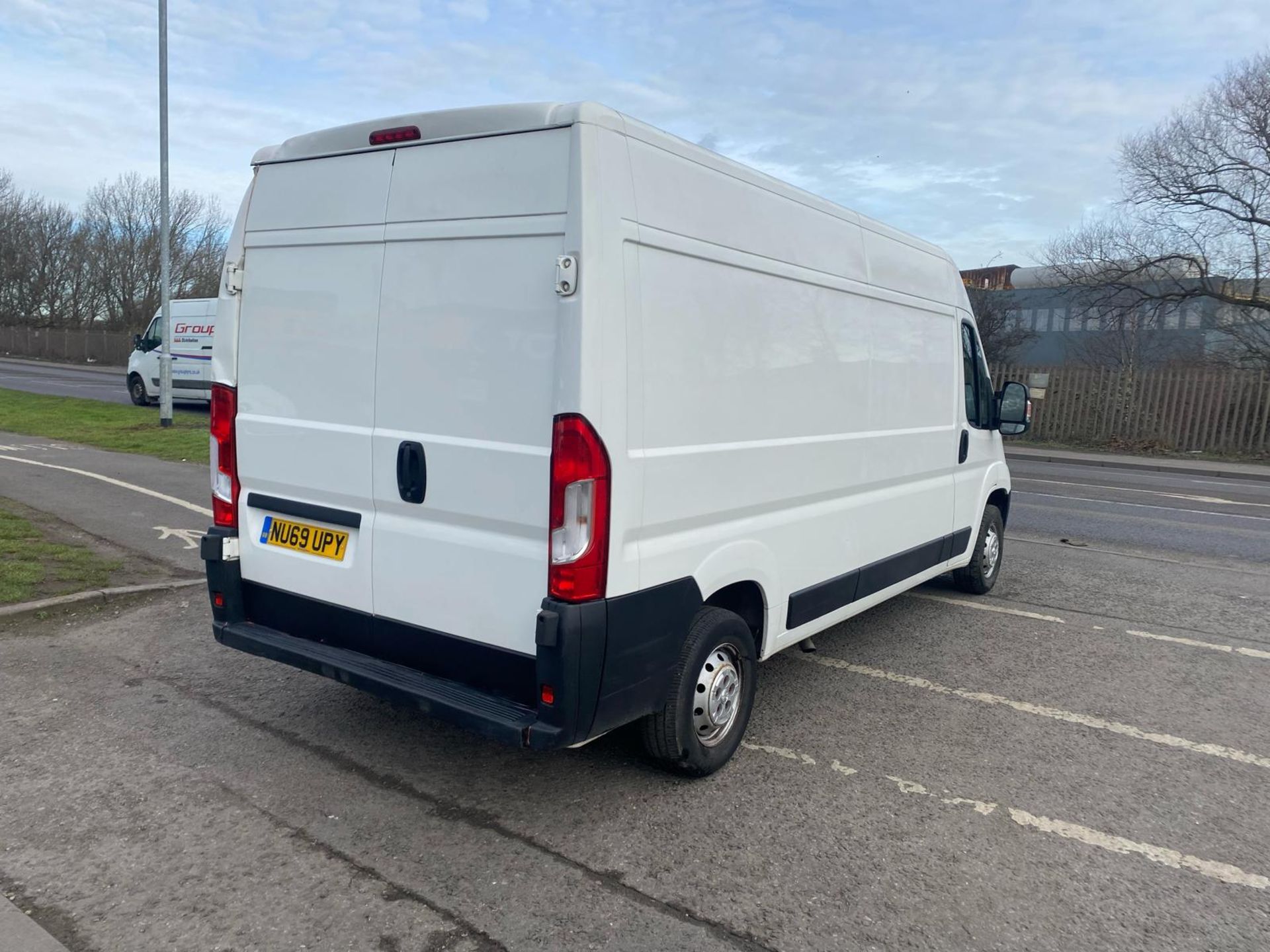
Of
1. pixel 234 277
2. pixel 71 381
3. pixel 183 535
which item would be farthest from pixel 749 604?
pixel 71 381

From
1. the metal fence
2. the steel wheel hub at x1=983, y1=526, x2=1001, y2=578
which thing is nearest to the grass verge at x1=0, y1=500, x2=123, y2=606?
the steel wheel hub at x1=983, y1=526, x2=1001, y2=578

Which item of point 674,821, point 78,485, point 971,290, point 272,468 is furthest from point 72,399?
point 971,290

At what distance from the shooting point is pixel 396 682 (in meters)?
3.67

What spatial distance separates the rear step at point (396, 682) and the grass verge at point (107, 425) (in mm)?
10156

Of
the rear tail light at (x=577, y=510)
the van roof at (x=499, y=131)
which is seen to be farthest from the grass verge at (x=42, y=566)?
the rear tail light at (x=577, y=510)

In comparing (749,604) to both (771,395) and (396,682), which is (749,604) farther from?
(396,682)

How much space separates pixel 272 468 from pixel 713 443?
1.93 m

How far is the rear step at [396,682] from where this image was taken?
3393mm

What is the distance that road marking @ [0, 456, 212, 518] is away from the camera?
Result: 967 cm

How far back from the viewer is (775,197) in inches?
167

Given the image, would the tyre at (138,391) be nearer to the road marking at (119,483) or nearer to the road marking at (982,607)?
the road marking at (119,483)

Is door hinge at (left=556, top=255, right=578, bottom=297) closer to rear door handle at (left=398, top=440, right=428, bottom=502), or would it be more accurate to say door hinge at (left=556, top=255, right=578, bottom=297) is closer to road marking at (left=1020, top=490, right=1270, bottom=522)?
rear door handle at (left=398, top=440, right=428, bottom=502)

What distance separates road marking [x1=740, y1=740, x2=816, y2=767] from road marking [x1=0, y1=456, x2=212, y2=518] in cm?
662

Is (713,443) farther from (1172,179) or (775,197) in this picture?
(1172,179)
